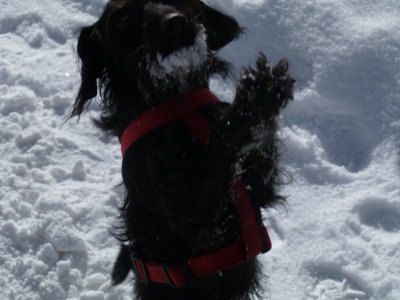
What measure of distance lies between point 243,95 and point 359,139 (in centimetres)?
237

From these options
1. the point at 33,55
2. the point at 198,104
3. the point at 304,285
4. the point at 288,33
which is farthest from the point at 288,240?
the point at 33,55

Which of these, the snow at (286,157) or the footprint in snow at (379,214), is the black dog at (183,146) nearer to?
the snow at (286,157)

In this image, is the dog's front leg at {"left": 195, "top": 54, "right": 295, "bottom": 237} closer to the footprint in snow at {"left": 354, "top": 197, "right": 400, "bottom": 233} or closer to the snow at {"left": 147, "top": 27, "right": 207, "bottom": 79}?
the snow at {"left": 147, "top": 27, "right": 207, "bottom": 79}

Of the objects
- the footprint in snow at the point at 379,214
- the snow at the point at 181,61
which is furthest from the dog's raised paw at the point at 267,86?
the footprint in snow at the point at 379,214

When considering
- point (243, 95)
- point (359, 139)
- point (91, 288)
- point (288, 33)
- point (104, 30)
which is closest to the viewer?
point (243, 95)

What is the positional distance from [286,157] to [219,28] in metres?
1.51

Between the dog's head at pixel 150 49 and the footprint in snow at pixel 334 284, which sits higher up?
the dog's head at pixel 150 49

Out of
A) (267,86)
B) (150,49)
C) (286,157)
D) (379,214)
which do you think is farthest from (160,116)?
(379,214)

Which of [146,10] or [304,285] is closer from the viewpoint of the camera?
[146,10]

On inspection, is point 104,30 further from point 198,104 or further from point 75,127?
point 75,127

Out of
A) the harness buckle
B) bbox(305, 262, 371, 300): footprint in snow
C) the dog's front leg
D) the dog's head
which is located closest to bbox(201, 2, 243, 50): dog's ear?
the dog's head

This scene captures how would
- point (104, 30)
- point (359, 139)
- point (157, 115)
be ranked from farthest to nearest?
1. point (359, 139)
2. point (104, 30)
3. point (157, 115)

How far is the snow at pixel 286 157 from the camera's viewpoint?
3277 millimetres

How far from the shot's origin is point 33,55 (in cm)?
486
